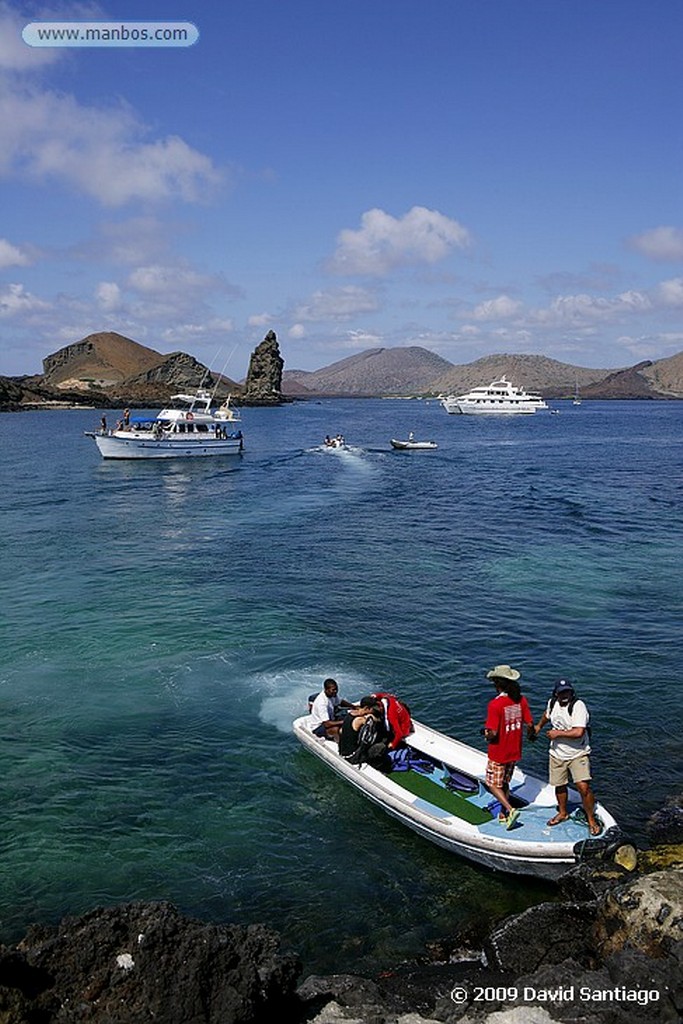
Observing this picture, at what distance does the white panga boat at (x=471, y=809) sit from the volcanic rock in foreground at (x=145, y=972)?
462cm

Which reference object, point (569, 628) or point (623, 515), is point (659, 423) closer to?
point (623, 515)

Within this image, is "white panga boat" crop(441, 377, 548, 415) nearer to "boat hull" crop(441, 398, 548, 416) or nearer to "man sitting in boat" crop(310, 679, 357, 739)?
"boat hull" crop(441, 398, 548, 416)

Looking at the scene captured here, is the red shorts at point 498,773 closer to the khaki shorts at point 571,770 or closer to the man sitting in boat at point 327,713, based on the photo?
the khaki shorts at point 571,770

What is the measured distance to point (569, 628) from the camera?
24438 mm

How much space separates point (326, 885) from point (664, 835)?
18.9ft

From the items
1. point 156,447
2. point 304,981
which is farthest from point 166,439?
point 304,981

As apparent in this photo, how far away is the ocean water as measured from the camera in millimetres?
12734

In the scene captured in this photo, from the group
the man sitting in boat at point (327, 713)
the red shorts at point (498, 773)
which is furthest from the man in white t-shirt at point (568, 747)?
the man sitting in boat at point (327, 713)

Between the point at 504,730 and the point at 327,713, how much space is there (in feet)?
16.3

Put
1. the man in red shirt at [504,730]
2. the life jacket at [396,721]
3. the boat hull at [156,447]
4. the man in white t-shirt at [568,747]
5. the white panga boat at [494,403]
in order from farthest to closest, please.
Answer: the white panga boat at [494,403] → the boat hull at [156,447] → the life jacket at [396,721] → the man in red shirt at [504,730] → the man in white t-shirt at [568,747]

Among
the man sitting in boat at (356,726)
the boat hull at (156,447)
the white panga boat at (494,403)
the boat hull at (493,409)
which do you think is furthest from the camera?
the white panga boat at (494,403)

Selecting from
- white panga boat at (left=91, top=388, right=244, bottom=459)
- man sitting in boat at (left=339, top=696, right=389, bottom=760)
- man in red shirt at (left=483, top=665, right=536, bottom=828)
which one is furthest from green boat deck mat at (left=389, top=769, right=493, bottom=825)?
white panga boat at (left=91, top=388, right=244, bottom=459)

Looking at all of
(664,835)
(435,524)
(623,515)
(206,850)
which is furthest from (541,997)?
(623,515)

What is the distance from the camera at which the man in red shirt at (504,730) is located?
1253 centimetres
